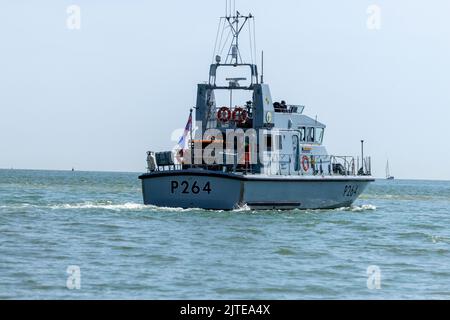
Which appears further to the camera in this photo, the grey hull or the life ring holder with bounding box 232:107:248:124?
the life ring holder with bounding box 232:107:248:124

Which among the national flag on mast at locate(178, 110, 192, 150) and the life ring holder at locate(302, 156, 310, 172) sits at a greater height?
the national flag on mast at locate(178, 110, 192, 150)

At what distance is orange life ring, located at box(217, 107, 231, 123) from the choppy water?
473 cm

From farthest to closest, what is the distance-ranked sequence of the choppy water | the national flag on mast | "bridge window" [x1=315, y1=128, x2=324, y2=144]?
"bridge window" [x1=315, y1=128, x2=324, y2=144] → the national flag on mast → the choppy water

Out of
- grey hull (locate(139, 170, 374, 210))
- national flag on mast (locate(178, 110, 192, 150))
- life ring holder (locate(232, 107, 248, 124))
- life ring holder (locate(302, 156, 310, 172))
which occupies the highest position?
life ring holder (locate(232, 107, 248, 124))

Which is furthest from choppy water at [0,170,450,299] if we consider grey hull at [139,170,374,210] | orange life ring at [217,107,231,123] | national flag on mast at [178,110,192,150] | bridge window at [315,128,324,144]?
bridge window at [315,128,324,144]

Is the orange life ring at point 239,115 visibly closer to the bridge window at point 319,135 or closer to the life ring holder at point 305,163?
the life ring holder at point 305,163

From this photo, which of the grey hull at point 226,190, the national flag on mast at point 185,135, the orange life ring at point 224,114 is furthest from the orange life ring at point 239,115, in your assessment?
the grey hull at point 226,190

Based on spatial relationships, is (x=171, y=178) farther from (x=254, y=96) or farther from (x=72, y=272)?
(x=72, y=272)

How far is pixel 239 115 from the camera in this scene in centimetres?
3966

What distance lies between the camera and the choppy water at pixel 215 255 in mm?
19703

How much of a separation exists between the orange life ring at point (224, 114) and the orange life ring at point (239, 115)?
8.9 inches

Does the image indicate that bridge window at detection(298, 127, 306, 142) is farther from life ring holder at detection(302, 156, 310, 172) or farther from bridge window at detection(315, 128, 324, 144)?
life ring holder at detection(302, 156, 310, 172)

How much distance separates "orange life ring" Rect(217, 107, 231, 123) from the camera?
3969cm

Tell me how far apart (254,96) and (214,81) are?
206 cm
